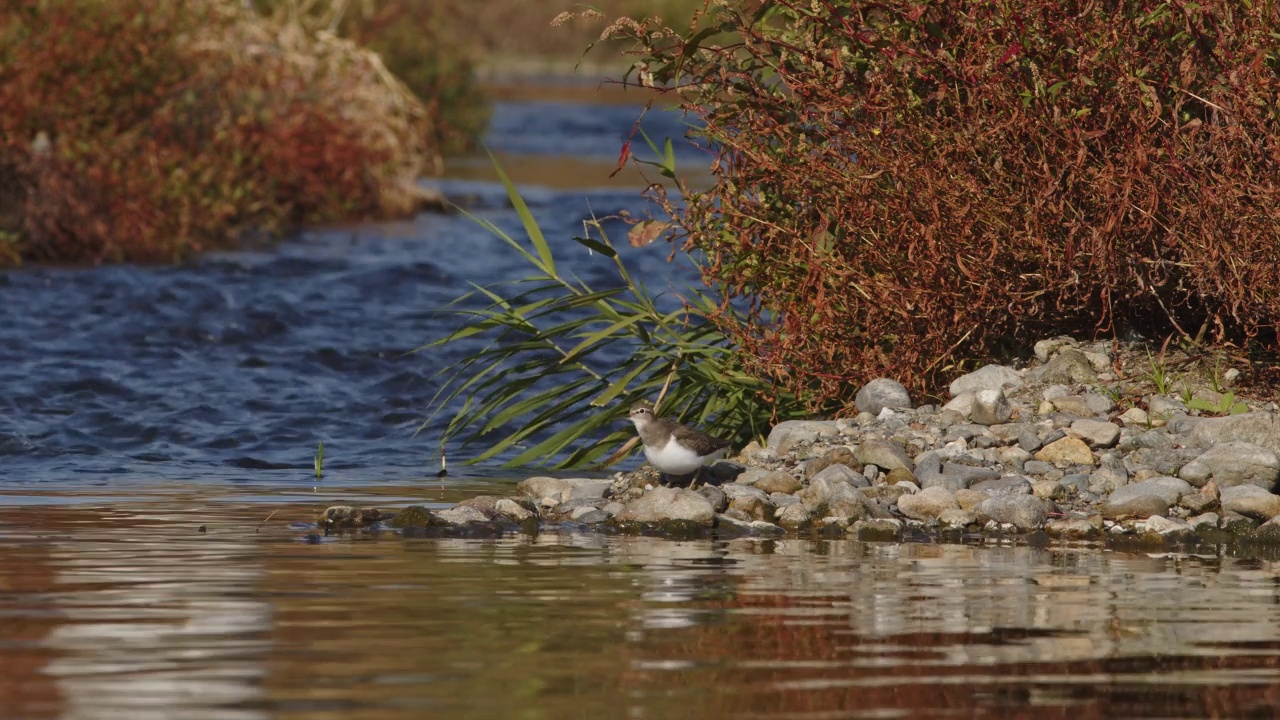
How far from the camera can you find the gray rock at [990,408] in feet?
30.1

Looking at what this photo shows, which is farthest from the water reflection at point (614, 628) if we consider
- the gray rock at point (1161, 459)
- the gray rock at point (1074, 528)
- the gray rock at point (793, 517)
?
the gray rock at point (1161, 459)

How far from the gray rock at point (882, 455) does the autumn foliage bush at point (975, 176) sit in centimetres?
79

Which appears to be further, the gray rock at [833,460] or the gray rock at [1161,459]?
the gray rock at [833,460]

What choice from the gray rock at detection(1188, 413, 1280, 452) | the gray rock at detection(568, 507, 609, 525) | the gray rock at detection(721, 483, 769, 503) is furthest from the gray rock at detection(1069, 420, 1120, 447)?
the gray rock at detection(568, 507, 609, 525)

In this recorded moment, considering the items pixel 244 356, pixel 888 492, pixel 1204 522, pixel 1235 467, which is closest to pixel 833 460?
pixel 888 492

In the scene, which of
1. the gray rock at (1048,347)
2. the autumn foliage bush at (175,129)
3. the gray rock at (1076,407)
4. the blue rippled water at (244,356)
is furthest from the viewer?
the autumn foliage bush at (175,129)

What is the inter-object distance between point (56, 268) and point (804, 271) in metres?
11.3

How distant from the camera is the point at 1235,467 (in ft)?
27.7

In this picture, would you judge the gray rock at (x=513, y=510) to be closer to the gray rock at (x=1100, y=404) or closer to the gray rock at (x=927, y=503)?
the gray rock at (x=927, y=503)

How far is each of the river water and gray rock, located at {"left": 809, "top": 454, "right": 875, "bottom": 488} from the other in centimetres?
68

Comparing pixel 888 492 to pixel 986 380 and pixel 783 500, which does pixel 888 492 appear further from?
pixel 986 380

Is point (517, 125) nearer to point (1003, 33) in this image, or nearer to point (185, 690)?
point (1003, 33)

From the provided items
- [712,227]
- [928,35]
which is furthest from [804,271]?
[928,35]

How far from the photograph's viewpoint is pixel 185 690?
16.8 feet
